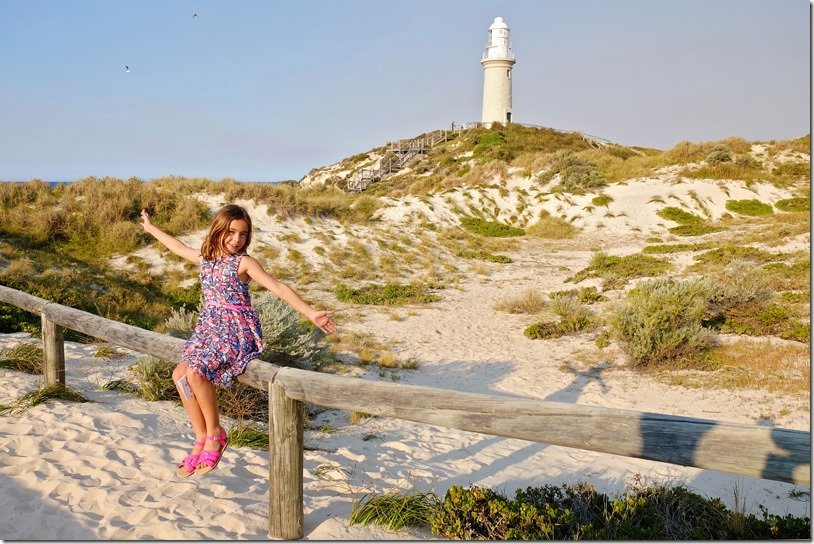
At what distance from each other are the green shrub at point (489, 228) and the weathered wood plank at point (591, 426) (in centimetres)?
2549

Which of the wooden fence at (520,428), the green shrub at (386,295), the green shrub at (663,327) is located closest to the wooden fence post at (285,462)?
the wooden fence at (520,428)

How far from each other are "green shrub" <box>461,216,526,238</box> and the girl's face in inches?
986

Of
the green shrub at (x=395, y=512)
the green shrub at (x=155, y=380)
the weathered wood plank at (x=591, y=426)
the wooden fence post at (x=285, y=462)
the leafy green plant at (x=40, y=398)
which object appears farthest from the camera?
the green shrub at (x=155, y=380)

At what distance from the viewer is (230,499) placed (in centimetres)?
408

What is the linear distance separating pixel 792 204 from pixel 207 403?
33.0 metres

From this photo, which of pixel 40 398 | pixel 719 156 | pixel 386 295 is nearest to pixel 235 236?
pixel 40 398

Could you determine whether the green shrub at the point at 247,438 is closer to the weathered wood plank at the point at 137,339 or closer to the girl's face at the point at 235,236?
the weathered wood plank at the point at 137,339

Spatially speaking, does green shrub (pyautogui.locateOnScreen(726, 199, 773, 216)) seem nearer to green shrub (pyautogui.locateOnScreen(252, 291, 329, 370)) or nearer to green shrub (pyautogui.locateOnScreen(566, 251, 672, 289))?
green shrub (pyautogui.locateOnScreen(566, 251, 672, 289))

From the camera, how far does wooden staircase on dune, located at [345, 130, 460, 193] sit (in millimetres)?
44656

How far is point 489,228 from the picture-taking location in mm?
28984

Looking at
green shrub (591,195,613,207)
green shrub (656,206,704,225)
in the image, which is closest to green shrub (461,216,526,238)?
green shrub (591,195,613,207)

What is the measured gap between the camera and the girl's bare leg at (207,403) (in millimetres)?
3658

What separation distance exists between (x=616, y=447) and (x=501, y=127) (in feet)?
167

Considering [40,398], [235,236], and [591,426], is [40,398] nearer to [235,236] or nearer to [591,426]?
[235,236]
